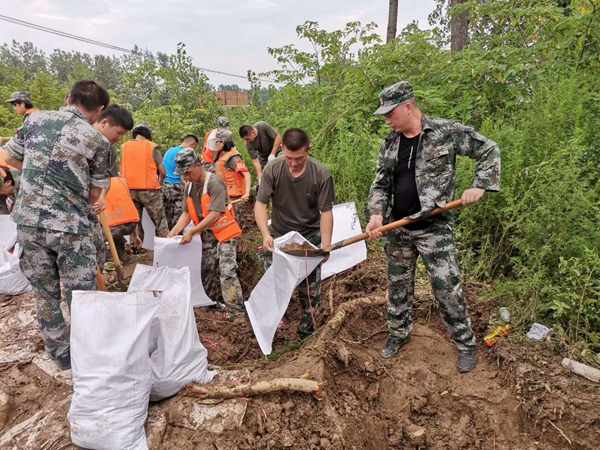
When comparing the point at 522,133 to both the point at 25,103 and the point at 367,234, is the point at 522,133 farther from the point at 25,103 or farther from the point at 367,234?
the point at 25,103

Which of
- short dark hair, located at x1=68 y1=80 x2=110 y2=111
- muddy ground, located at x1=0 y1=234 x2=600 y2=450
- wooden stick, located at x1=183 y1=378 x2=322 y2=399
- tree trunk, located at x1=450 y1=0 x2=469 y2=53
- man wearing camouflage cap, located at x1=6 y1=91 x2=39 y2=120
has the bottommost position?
muddy ground, located at x1=0 y1=234 x2=600 y2=450

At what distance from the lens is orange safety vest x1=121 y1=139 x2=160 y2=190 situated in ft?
15.4

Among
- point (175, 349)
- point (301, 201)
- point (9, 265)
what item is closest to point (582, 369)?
point (301, 201)

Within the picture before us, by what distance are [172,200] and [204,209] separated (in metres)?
1.89

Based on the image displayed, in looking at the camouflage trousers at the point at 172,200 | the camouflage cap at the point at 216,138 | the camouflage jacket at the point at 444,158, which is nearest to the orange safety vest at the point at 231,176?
the camouflage cap at the point at 216,138

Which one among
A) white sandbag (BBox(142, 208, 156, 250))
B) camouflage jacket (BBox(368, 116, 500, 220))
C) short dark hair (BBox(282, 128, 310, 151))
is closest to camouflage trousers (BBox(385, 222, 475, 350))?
camouflage jacket (BBox(368, 116, 500, 220))

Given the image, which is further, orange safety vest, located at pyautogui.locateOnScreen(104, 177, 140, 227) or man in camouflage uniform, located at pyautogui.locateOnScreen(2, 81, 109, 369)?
orange safety vest, located at pyautogui.locateOnScreen(104, 177, 140, 227)

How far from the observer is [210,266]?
12.8 feet

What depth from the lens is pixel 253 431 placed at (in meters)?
2.09

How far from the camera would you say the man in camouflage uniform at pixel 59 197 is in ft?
7.81

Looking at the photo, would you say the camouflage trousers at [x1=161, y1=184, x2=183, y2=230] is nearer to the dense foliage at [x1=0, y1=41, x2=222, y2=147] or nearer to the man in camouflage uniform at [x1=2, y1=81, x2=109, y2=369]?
the man in camouflage uniform at [x1=2, y1=81, x2=109, y2=369]

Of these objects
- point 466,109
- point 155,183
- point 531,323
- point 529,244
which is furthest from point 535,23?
point 155,183

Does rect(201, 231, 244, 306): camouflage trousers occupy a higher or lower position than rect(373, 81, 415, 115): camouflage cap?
lower

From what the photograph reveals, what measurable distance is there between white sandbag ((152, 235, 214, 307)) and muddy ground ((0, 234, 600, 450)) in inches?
30.2
